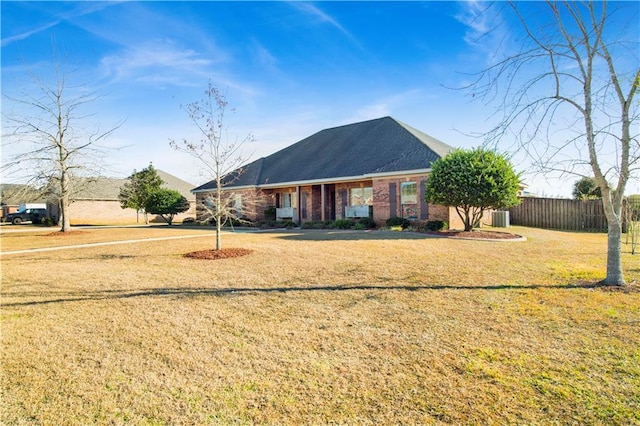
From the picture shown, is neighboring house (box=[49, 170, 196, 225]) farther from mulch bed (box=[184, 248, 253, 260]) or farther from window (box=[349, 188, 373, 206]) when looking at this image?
mulch bed (box=[184, 248, 253, 260])

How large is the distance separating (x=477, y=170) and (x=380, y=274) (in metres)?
9.13

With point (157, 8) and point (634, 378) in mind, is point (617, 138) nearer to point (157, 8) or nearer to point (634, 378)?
point (634, 378)

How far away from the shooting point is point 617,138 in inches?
253

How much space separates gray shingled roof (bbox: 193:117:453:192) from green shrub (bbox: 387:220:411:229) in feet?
8.64

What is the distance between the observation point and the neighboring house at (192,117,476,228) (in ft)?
59.2

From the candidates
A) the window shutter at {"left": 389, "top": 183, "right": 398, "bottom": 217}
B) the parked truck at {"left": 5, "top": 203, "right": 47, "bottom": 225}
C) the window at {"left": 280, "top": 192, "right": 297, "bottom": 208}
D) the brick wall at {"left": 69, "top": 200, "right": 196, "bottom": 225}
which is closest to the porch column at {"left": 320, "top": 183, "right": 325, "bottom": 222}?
the window at {"left": 280, "top": 192, "right": 297, "bottom": 208}

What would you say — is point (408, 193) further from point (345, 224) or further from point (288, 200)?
point (288, 200)

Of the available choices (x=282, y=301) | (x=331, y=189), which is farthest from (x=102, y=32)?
(x=331, y=189)

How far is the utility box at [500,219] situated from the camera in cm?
1919

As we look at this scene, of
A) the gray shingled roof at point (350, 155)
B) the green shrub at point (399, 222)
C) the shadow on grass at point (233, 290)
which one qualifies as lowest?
the shadow on grass at point (233, 290)

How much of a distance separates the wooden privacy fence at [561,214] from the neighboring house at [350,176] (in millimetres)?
6149

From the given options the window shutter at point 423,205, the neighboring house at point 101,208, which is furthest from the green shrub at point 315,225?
the neighboring house at point 101,208

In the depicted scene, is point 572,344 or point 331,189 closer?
point 572,344

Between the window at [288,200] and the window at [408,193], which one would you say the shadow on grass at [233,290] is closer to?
the window at [408,193]
